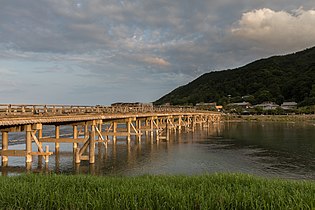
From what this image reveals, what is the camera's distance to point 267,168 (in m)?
20.8

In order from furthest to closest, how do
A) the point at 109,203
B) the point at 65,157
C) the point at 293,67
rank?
the point at 293,67 < the point at 65,157 < the point at 109,203

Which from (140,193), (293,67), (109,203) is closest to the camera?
(109,203)

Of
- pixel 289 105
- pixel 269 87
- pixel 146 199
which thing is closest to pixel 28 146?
pixel 146 199

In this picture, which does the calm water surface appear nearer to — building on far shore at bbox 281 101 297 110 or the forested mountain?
building on far shore at bbox 281 101 297 110

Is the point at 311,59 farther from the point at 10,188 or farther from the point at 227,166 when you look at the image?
the point at 10,188

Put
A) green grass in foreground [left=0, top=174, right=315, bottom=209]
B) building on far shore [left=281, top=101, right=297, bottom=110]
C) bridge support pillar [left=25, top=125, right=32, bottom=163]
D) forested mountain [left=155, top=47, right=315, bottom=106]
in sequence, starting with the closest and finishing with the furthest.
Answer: green grass in foreground [left=0, top=174, right=315, bottom=209] → bridge support pillar [left=25, top=125, right=32, bottom=163] → building on far shore [left=281, top=101, right=297, bottom=110] → forested mountain [left=155, top=47, right=315, bottom=106]

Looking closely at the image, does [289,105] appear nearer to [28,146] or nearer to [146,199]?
[28,146]

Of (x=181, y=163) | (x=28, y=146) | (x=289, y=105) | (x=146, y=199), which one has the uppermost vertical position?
(x=289, y=105)

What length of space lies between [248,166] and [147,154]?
9.14 m

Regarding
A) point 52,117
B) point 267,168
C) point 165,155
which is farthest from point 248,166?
point 52,117

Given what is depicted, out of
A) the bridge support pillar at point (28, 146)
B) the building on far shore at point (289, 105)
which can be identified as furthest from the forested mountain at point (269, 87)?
the bridge support pillar at point (28, 146)

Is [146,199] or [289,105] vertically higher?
[289,105]

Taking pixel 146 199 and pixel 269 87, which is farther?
pixel 269 87

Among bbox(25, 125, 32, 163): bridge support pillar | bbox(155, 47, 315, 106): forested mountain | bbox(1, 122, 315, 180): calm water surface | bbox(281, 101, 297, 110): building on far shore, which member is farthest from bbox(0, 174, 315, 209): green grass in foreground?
bbox(281, 101, 297, 110): building on far shore
